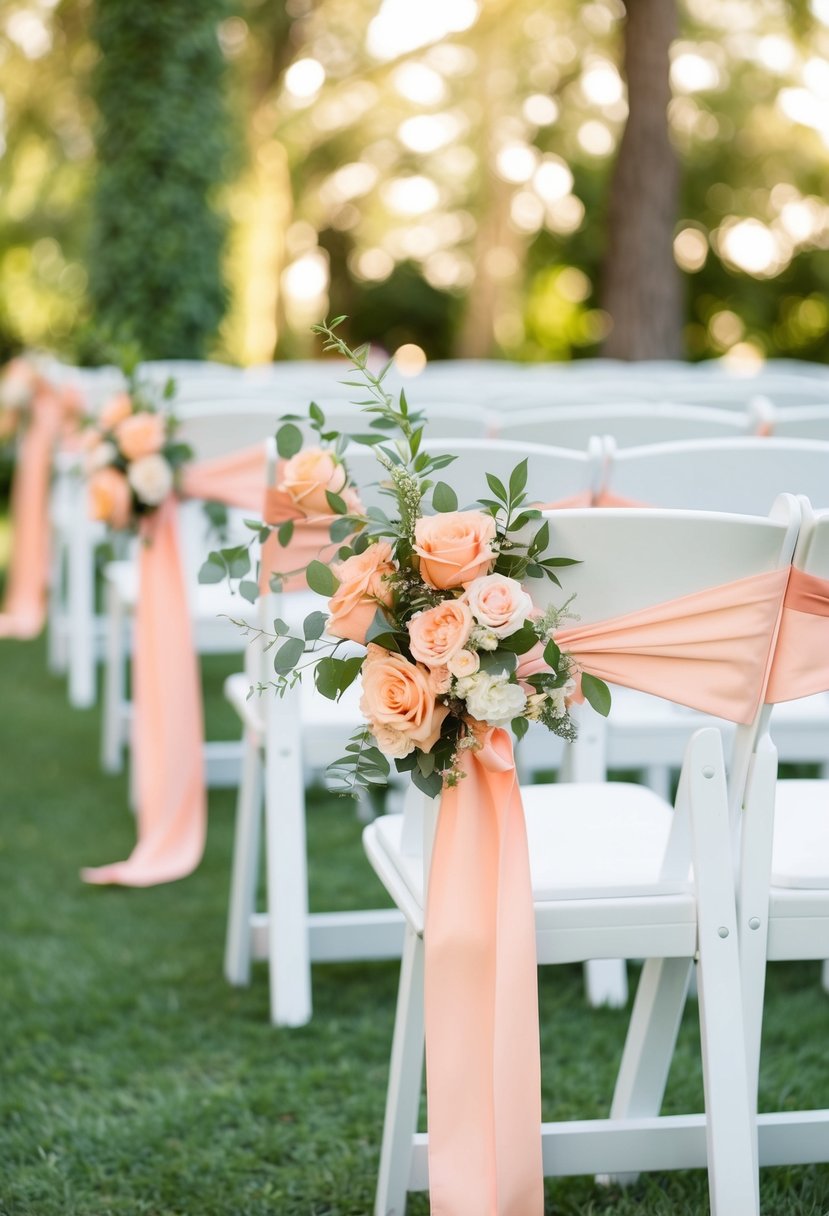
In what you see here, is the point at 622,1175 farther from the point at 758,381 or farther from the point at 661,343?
the point at 661,343

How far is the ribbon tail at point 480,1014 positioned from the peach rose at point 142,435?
86.8 inches

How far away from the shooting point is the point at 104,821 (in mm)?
4594

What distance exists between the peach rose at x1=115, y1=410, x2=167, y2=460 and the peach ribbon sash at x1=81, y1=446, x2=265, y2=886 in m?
0.17

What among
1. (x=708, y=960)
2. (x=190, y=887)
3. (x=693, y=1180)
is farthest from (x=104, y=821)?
(x=708, y=960)

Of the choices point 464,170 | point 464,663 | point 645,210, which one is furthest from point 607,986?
point 464,170

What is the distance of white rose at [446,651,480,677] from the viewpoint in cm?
175

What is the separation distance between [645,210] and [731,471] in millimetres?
8081

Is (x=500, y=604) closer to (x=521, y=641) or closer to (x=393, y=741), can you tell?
(x=521, y=641)

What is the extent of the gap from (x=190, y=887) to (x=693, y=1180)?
1.93 meters

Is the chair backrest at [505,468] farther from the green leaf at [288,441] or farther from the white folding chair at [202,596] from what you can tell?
the white folding chair at [202,596]

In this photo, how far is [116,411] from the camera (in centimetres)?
397

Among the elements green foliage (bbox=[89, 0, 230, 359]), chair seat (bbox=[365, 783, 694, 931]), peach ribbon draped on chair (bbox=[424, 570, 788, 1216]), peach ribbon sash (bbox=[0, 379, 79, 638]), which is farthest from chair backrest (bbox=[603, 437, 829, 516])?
green foliage (bbox=[89, 0, 230, 359])

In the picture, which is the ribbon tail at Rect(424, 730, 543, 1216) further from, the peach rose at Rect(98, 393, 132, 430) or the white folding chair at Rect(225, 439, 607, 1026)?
the peach rose at Rect(98, 393, 132, 430)

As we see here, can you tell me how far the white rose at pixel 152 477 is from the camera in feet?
12.6
